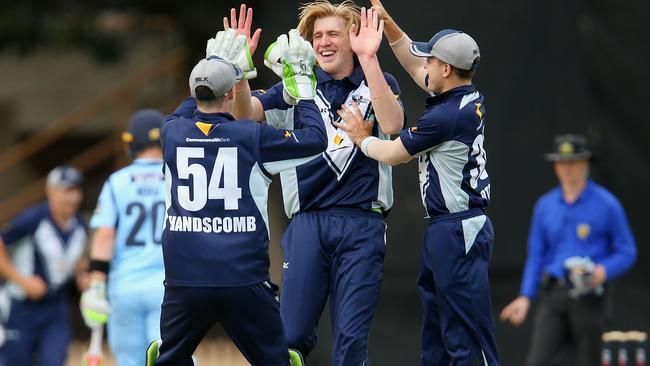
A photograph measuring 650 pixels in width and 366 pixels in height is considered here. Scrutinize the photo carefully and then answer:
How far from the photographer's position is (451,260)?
6242 millimetres

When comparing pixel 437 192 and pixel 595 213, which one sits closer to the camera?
pixel 437 192

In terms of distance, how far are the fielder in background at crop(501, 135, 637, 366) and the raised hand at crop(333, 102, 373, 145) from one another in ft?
10.1

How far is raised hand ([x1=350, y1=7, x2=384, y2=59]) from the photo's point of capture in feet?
20.6

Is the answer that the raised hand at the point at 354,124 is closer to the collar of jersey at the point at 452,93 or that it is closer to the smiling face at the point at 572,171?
the collar of jersey at the point at 452,93

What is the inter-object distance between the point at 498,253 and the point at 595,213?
0.89 m

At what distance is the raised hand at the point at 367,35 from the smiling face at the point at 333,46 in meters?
0.15

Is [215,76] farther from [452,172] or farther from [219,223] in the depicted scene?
[452,172]

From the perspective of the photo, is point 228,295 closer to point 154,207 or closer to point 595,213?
point 154,207

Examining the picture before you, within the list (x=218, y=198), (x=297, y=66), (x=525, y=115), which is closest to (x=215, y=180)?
(x=218, y=198)

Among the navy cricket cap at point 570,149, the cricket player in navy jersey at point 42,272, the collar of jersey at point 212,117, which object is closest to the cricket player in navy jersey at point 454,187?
the collar of jersey at point 212,117

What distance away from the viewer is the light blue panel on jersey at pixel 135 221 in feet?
26.5

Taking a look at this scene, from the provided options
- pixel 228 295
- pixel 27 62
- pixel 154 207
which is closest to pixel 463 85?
pixel 228 295

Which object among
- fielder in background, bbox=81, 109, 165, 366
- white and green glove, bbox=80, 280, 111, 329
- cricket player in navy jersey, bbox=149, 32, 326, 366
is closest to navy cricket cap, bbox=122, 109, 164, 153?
fielder in background, bbox=81, 109, 165, 366

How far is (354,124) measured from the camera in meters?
6.42
